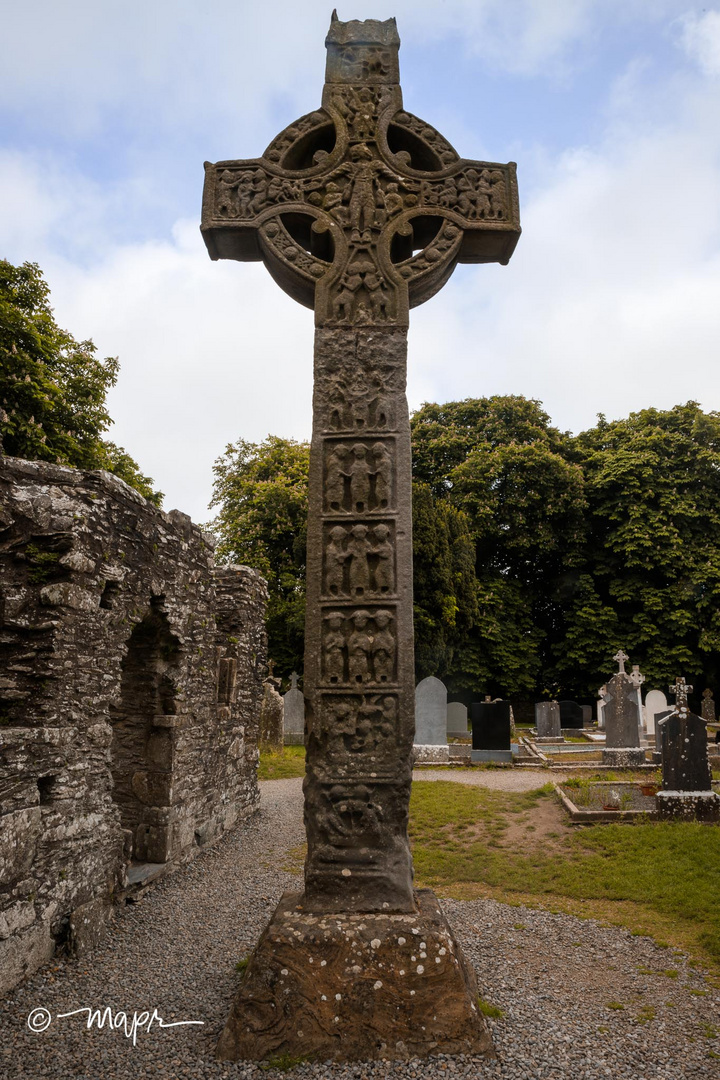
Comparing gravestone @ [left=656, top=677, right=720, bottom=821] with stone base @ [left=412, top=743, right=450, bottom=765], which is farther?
stone base @ [left=412, top=743, right=450, bottom=765]

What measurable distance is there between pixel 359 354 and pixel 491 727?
13.3 m

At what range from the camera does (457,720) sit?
20.1 m

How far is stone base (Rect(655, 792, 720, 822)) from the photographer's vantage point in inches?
343

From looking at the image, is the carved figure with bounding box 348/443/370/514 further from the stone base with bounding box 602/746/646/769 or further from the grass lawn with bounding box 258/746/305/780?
the stone base with bounding box 602/746/646/769

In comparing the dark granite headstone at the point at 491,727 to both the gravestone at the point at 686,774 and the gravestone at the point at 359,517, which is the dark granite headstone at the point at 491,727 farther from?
the gravestone at the point at 359,517

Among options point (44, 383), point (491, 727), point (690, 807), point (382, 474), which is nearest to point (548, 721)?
point (491, 727)

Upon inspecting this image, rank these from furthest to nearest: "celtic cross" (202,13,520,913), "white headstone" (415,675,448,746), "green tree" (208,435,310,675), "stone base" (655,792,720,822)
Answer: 1. "green tree" (208,435,310,675)
2. "white headstone" (415,675,448,746)
3. "stone base" (655,792,720,822)
4. "celtic cross" (202,13,520,913)

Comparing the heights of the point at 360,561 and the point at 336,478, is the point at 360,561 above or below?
below

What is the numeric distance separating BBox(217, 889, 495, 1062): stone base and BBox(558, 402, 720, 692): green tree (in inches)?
912

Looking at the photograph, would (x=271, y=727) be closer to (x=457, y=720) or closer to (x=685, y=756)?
(x=457, y=720)

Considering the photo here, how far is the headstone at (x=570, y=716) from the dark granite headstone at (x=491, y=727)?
7059mm

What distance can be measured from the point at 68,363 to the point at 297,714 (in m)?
11.1

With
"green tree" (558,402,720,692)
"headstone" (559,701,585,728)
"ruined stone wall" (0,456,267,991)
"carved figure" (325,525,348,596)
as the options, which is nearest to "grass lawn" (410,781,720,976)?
"ruined stone wall" (0,456,267,991)

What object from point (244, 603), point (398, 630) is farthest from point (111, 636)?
point (244, 603)
